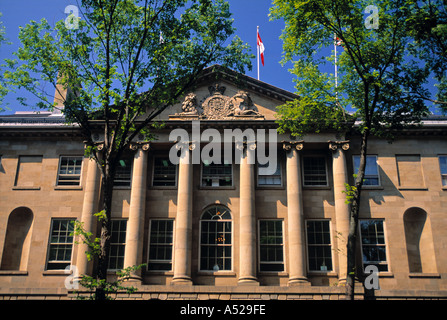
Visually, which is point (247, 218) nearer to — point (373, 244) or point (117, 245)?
point (373, 244)

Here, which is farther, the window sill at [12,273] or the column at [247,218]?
the window sill at [12,273]

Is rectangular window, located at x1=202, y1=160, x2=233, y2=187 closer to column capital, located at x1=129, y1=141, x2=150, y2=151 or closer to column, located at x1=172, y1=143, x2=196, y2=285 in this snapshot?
column, located at x1=172, y1=143, x2=196, y2=285

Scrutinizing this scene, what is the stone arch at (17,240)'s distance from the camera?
3152 centimetres

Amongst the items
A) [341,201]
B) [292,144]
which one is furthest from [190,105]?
[341,201]

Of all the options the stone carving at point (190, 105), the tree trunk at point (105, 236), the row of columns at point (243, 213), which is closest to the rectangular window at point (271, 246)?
the row of columns at point (243, 213)

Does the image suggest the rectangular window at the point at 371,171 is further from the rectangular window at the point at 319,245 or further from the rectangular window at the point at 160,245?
the rectangular window at the point at 160,245

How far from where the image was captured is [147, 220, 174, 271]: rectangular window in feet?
101

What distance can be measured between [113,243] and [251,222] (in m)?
8.93

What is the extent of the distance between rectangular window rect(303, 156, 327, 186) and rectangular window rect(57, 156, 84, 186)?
15293 millimetres

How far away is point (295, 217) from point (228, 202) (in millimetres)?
4519

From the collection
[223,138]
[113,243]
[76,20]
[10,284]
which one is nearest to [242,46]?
[76,20]

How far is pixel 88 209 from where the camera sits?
31.0m

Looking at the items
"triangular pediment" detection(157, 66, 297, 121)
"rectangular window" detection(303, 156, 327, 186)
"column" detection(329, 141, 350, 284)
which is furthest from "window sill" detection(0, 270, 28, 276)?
"column" detection(329, 141, 350, 284)

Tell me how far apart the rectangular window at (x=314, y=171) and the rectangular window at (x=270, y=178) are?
5.72 ft
